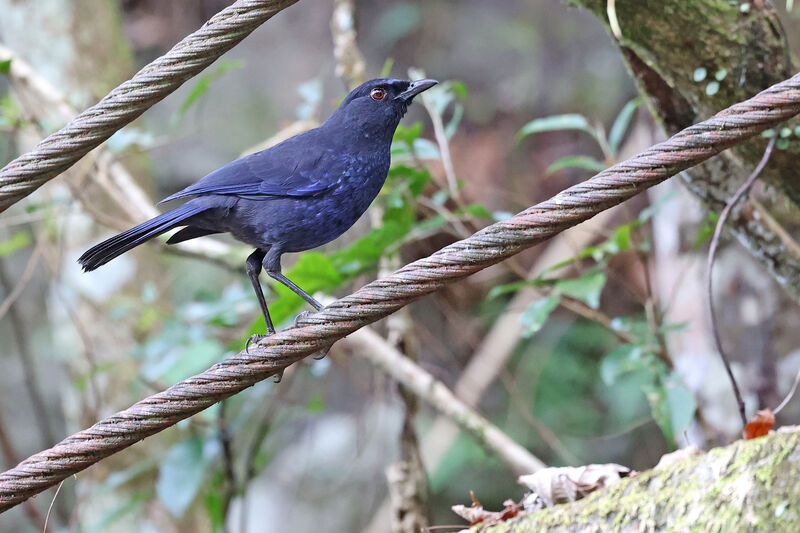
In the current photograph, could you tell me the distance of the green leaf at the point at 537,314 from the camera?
123 inches

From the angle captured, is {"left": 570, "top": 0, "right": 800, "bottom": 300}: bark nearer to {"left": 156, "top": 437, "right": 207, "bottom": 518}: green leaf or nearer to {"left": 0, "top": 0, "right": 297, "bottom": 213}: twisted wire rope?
{"left": 0, "top": 0, "right": 297, "bottom": 213}: twisted wire rope

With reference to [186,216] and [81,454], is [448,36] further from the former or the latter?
[81,454]

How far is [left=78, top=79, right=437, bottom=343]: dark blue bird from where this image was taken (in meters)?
2.61

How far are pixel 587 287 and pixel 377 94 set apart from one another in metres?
1.05

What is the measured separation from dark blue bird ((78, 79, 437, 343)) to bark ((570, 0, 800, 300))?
2.43 ft

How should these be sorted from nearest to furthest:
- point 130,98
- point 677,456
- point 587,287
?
point 130,98 → point 677,456 → point 587,287

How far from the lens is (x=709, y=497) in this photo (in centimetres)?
190

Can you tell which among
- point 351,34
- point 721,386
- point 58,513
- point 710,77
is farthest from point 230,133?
point 710,77

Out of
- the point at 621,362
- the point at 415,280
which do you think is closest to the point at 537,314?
the point at 621,362

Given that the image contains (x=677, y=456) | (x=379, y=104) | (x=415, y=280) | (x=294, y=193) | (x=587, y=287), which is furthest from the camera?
(x=587, y=287)

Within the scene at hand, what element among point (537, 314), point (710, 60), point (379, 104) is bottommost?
point (537, 314)

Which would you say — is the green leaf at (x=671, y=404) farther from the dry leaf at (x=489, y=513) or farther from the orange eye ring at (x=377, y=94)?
the orange eye ring at (x=377, y=94)

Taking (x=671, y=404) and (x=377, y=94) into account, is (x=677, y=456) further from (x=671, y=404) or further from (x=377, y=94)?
(x=377, y=94)

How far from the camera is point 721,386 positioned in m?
4.21
